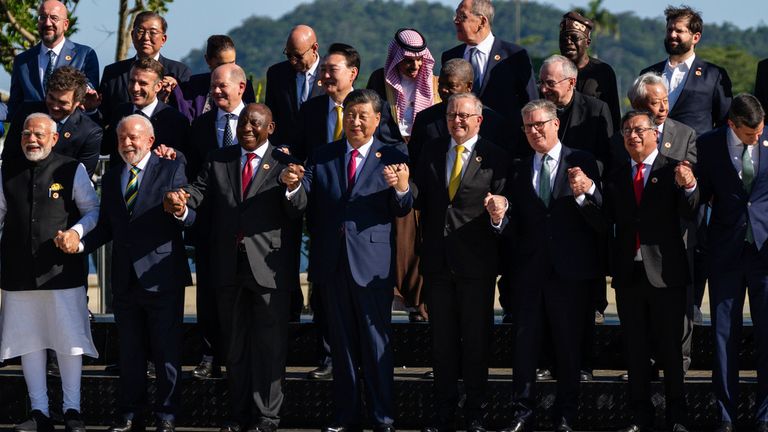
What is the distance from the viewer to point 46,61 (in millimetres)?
8484

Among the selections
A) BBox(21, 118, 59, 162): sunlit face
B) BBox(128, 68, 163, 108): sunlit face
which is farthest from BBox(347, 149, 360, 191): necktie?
BBox(21, 118, 59, 162): sunlit face

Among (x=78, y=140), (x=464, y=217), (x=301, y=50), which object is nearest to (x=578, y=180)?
(x=464, y=217)

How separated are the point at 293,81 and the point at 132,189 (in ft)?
4.40

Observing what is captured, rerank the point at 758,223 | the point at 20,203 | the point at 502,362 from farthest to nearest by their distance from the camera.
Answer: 1. the point at 502,362
2. the point at 20,203
3. the point at 758,223

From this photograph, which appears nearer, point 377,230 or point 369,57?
point 377,230

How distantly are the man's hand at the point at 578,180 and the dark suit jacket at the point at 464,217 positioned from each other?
485 millimetres

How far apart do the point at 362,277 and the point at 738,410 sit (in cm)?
230

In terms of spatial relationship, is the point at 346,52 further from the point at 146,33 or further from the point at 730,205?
the point at 730,205

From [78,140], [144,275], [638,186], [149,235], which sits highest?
[78,140]

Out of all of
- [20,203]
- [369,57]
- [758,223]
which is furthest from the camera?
[369,57]

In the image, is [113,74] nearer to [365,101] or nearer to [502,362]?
[365,101]

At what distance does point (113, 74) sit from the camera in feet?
27.5

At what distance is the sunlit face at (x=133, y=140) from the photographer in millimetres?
7230

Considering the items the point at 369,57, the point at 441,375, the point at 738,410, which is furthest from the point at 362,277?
the point at 369,57
